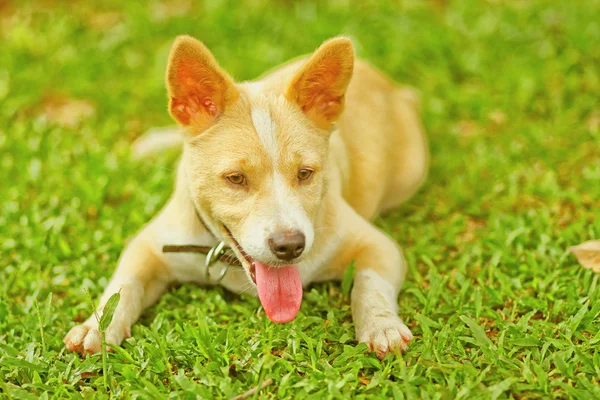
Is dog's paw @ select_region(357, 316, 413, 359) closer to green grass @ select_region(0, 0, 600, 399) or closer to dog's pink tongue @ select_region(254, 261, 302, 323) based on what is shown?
green grass @ select_region(0, 0, 600, 399)

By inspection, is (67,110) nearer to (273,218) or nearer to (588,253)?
(273,218)

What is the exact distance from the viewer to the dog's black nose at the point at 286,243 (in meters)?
3.66

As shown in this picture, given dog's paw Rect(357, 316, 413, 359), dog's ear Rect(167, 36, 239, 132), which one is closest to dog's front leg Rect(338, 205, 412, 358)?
dog's paw Rect(357, 316, 413, 359)

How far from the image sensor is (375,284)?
4238 millimetres

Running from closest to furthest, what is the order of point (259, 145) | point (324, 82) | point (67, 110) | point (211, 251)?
point (259, 145) < point (324, 82) < point (211, 251) < point (67, 110)

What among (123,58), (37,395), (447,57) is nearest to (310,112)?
(37,395)

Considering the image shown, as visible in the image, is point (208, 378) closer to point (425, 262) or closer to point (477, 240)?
point (425, 262)

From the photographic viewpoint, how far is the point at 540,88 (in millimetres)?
6770

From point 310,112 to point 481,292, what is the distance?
60.2 inches

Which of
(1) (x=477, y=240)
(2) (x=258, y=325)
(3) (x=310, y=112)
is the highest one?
(3) (x=310, y=112)

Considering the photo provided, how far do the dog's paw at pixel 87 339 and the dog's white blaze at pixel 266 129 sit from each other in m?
1.34

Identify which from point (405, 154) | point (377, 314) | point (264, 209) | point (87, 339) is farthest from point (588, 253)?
point (87, 339)

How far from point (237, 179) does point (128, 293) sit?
39.9 inches

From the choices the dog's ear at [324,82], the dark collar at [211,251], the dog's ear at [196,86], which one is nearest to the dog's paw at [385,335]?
the dark collar at [211,251]
